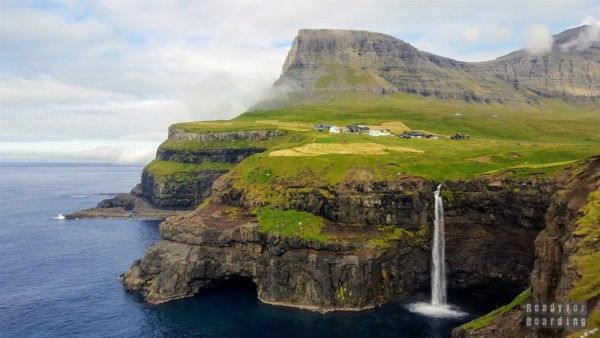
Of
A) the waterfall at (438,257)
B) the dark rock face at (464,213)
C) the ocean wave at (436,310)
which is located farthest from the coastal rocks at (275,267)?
the dark rock face at (464,213)

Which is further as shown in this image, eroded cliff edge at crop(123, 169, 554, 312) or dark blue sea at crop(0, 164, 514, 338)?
eroded cliff edge at crop(123, 169, 554, 312)

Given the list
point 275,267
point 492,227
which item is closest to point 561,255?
point 492,227

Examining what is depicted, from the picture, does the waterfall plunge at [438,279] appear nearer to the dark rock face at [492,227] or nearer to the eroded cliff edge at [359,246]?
the eroded cliff edge at [359,246]

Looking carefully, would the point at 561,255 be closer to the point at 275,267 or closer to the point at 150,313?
the point at 275,267

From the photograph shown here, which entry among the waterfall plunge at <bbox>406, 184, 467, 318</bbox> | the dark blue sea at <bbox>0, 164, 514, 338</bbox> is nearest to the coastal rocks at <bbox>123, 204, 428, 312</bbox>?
the waterfall plunge at <bbox>406, 184, 467, 318</bbox>

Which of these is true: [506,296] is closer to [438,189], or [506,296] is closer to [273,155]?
[438,189]

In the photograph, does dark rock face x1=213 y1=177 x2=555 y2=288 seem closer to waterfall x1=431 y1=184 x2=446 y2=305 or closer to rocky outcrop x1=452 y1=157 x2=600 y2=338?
waterfall x1=431 y1=184 x2=446 y2=305
